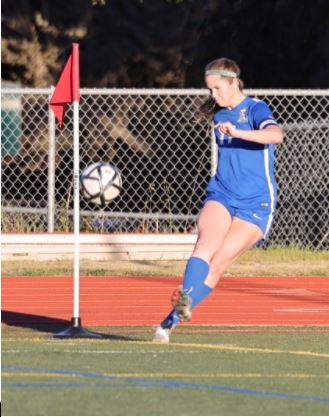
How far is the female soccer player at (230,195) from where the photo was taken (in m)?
9.65

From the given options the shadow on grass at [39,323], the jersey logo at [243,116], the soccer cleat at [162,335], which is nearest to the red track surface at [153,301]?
the shadow on grass at [39,323]

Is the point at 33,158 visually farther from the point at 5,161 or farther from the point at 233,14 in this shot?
the point at 233,14

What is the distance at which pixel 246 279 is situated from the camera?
16.8 m

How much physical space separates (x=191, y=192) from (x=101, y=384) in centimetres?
1283

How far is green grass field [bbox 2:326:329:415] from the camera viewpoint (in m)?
6.79

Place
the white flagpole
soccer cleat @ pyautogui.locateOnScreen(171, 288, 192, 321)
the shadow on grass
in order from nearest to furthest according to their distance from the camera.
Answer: soccer cleat @ pyautogui.locateOnScreen(171, 288, 192, 321)
the white flagpole
the shadow on grass

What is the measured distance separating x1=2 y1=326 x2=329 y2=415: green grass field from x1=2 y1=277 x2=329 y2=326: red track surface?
1.93 m

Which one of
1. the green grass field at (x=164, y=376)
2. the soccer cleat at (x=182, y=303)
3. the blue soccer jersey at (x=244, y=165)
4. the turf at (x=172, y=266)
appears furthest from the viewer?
the turf at (x=172, y=266)

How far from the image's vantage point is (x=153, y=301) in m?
14.3

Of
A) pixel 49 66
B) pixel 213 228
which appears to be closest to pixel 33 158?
pixel 49 66

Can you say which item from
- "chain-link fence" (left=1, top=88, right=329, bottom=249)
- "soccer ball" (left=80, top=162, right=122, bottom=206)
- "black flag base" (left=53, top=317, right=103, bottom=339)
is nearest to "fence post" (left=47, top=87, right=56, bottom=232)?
"chain-link fence" (left=1, top=88, right=329, bottom=249)

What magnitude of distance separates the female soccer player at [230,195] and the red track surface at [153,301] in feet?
8.44

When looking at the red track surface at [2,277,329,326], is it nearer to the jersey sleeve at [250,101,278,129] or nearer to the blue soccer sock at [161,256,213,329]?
the blue soccer sock at [161,256,213,329]

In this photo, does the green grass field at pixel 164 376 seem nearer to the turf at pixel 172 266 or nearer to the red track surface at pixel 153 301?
the red track surface at pixel 153 301
